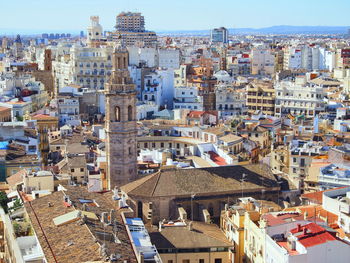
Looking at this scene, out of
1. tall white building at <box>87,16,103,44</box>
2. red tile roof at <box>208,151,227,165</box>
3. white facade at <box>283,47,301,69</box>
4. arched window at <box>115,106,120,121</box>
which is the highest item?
tall white building at <box>87,16,103,44</box>

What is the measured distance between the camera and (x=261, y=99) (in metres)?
97.0

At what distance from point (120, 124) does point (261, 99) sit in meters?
52.5

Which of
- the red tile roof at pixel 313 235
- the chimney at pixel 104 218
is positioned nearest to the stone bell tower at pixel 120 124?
the chimney at pixel 104 218

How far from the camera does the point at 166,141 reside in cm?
6331

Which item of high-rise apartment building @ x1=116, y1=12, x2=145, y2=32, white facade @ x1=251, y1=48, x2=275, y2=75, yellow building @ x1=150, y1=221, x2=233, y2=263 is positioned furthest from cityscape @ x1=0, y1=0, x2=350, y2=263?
high-rise apartment building @ x1=116, y1=12, x2=145, y2=32

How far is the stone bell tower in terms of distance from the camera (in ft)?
156

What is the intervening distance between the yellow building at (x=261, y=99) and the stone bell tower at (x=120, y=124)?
49321 millimetres

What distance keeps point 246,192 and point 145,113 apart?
39.1 metres

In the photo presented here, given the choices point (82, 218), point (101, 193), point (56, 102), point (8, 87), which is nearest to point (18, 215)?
point (82, 218)

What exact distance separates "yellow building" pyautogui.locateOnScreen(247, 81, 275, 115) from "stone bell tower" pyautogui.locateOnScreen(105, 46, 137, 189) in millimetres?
49321

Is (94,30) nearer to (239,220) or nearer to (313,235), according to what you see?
(239,220)

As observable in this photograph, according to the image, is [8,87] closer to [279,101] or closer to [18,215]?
[279,101]

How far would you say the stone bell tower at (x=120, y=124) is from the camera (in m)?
47.5

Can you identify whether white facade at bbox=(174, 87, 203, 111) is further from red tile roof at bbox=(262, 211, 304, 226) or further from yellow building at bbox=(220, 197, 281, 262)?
red tile roof at bbox=(262, 211, 304, 226)
